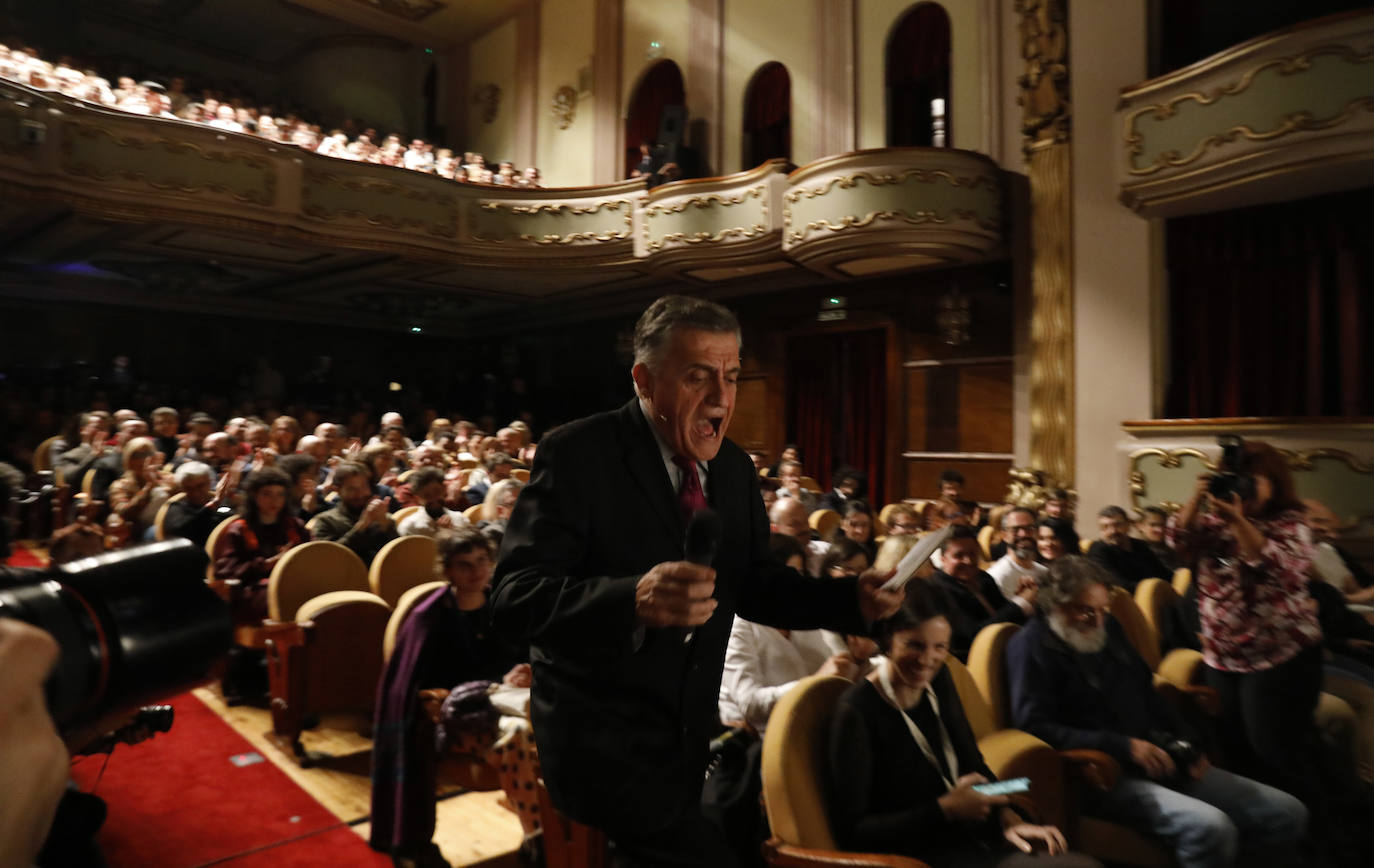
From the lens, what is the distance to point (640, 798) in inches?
39.4

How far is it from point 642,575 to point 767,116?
7.86m

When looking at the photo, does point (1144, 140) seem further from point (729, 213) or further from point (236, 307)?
point (236, 307)

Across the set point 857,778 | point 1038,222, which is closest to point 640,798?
point 857,778

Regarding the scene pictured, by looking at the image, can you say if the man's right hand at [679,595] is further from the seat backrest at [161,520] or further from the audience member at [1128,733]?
the seat backrest at [161,520]

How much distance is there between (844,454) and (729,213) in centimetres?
254

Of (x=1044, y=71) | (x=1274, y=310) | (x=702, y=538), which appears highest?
(x=1044, y=71)

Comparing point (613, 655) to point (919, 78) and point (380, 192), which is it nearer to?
point (919, 78)

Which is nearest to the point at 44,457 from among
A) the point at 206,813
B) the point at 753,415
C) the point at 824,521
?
the point at 206,813

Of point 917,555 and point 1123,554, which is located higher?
point 917,555

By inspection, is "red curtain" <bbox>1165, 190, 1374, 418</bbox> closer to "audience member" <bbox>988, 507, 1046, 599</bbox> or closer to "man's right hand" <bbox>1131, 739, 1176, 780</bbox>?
"audience member" <bbox>988, 507, 1046, 599</bbox>

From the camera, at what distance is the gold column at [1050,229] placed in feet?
20.0

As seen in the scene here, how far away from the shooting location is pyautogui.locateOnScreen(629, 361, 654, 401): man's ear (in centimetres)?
113

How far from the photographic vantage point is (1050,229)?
6.19 meters

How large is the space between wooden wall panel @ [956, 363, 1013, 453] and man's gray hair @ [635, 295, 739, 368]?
20.5 ft
